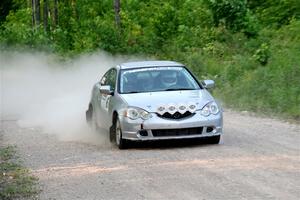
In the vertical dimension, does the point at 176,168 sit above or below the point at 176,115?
below

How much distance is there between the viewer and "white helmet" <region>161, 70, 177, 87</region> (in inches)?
548

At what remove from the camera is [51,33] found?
4066cm

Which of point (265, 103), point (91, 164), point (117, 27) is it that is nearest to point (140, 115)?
point (91, 164)

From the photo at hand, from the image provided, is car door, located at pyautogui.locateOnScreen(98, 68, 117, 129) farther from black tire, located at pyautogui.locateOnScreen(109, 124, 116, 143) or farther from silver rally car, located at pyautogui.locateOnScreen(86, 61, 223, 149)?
black tire, located at pyautogui.locateOnScreen(109, 124, 116, 143)

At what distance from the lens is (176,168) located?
10.5m

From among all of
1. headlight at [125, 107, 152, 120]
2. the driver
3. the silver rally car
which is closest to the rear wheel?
the silver rally car

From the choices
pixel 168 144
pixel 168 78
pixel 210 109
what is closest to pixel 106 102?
pixel 168 78

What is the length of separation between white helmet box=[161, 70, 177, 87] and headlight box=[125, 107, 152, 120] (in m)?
1.29

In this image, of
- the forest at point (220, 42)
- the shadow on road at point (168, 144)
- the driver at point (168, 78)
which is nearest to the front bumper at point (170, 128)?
the shadow on road at point (168, 144)

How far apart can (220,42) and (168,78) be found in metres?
17.0

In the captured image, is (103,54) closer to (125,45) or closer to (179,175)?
(125,45)

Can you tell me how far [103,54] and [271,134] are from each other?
22.1 meters

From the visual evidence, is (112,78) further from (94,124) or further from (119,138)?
(119,138)

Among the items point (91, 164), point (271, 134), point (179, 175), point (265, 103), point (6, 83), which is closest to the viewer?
point (179, 175)
